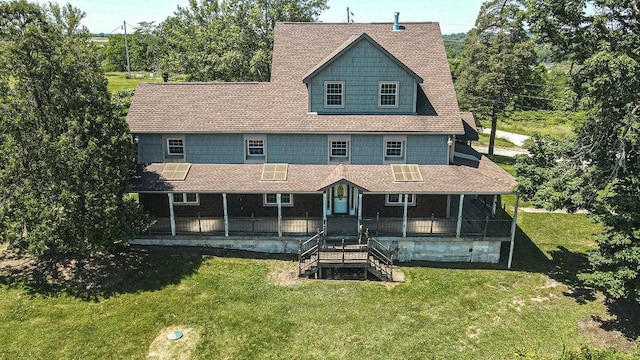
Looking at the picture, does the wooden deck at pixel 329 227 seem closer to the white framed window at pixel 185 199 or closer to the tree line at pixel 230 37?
the white framed window at pixel 185 199

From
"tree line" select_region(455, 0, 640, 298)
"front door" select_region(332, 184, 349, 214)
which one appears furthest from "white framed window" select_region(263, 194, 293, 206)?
"tree line" select_region(455, 0, 640, 298)

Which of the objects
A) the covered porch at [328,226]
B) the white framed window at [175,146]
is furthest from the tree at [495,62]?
the white framed window at [175,146]

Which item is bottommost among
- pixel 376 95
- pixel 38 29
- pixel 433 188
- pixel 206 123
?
pixel 433 188

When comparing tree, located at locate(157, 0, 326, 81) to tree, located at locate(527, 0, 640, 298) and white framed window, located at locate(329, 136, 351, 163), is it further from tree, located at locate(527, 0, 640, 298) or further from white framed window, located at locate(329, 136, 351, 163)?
tree, located at locate(527, 0, 640, 298)

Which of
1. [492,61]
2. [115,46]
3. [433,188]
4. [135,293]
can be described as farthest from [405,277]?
[115,46]

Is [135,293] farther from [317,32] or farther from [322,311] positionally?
[317,32]

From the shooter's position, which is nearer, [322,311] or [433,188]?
[322,311]
